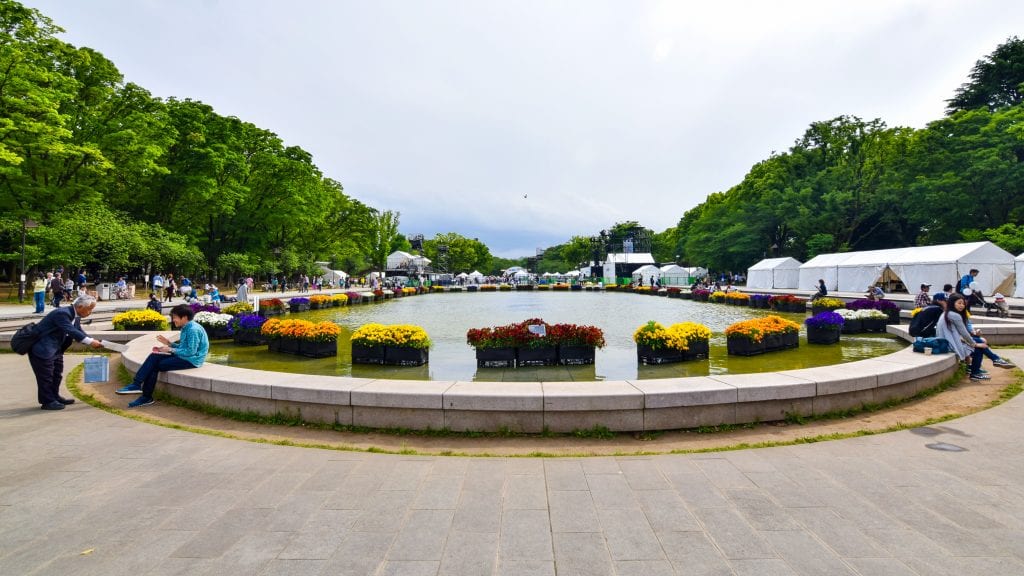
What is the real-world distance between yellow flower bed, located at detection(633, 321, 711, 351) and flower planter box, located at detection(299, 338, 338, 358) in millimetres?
7243

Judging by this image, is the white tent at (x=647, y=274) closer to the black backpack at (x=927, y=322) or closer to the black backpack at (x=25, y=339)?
the black backpack at (x=927, y=322)

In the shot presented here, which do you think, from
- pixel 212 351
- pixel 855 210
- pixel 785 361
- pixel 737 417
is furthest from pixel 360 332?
pixel 855 210

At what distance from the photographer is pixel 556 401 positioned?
5.82 metres

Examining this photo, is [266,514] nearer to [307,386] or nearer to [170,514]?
[170,514]

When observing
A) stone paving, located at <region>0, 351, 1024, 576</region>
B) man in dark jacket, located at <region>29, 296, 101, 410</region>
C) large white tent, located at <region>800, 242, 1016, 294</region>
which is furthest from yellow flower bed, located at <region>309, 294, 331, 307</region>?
large white tent, located at <region>800, 242, 1016, 294</region>

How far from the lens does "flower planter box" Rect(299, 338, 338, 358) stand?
10.9 metres

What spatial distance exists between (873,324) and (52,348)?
19603 millimetres

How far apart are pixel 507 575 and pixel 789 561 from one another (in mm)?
1955

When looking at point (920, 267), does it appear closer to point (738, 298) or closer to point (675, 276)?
point (738, 298)

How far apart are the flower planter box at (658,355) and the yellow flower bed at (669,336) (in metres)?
0.09

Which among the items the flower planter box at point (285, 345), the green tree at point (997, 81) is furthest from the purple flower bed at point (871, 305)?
the green tree at point (997, 81)

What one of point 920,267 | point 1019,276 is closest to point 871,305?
point 1019,276

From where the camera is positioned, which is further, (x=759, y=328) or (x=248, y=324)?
(x=248, y=324)

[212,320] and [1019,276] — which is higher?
[1019,276]
